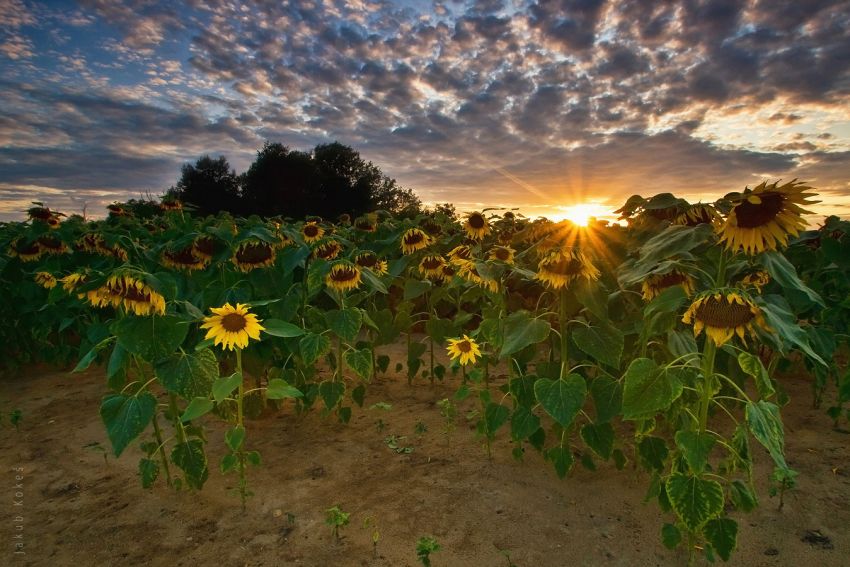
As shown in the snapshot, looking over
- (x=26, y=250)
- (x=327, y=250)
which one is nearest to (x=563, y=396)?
(x=327, y=250)

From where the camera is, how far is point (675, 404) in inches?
96.0

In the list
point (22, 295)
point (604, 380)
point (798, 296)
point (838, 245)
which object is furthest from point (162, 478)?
point (838, 245)

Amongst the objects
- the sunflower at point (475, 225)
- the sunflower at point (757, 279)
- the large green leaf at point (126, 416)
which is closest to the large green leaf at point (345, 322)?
the large green leaf at point (126, 416)

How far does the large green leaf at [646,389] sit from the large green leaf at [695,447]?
0.15 meters

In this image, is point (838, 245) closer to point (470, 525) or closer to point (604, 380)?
point (604, 380)

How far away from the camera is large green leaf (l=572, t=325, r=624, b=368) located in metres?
2.41

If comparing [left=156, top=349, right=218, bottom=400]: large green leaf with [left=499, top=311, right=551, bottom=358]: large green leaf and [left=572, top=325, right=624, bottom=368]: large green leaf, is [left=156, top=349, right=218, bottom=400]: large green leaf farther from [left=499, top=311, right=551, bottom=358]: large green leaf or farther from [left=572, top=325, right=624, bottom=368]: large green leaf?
[left=572, top=325, right=624, bottom=368]: large green leaf

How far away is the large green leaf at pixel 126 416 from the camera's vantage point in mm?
2236

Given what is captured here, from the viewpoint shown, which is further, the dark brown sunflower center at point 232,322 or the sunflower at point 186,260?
the sunflower at point 186,260

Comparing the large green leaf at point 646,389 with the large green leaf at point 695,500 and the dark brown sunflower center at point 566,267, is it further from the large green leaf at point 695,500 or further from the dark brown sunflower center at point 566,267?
the dark brown sunflower center at point 566,267

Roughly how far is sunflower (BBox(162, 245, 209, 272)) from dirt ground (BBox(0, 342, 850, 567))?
4.04ft

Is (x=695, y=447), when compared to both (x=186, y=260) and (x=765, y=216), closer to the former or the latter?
(x=765, y=216)

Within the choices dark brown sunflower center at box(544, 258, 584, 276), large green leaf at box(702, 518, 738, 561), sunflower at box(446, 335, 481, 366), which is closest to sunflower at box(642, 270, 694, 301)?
dark brown sunflower center at box(544, 258, 584, 276)

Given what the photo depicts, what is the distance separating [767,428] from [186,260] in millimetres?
3526
